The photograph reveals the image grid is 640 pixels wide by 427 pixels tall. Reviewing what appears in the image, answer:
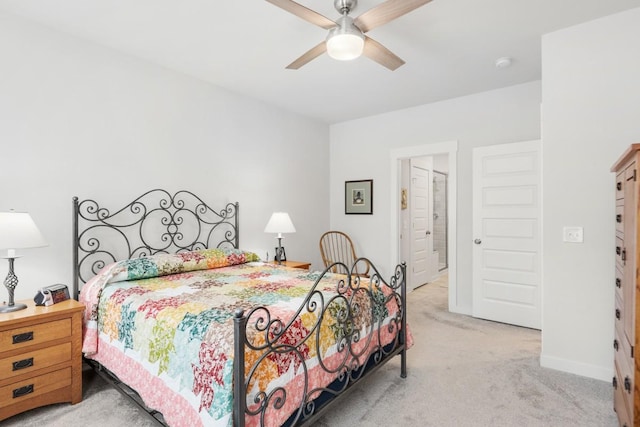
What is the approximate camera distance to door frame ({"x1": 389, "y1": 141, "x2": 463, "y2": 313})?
394 centimetres

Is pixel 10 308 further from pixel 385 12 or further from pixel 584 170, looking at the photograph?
pixel 584 170

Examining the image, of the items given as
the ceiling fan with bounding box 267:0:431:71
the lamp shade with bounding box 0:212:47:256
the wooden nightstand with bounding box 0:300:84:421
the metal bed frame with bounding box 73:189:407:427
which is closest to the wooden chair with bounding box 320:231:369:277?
the metal bed frame with bounding box 73:189:407:427

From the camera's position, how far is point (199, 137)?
337 cm

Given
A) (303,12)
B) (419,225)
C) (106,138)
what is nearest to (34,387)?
(106,138)

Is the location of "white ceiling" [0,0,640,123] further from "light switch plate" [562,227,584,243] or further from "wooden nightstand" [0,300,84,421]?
"wooden nightstand" [0,300,84,421]

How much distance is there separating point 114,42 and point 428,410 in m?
3.56

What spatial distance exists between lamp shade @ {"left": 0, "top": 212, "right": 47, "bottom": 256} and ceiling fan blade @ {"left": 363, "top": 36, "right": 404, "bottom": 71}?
237 centimetres

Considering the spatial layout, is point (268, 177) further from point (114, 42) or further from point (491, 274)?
point (491, 274)

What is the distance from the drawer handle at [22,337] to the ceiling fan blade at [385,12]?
2.65m

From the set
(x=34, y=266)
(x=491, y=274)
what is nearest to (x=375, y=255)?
(x=491, y=274)

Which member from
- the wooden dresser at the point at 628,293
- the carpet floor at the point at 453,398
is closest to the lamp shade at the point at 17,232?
the carpet floor at the point at 453,398

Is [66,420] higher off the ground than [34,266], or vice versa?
[34,266]

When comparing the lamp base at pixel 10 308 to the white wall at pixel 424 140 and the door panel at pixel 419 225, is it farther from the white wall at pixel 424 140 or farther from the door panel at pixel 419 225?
the door panel at pixel 419 225

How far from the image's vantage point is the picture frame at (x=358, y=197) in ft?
15.4
